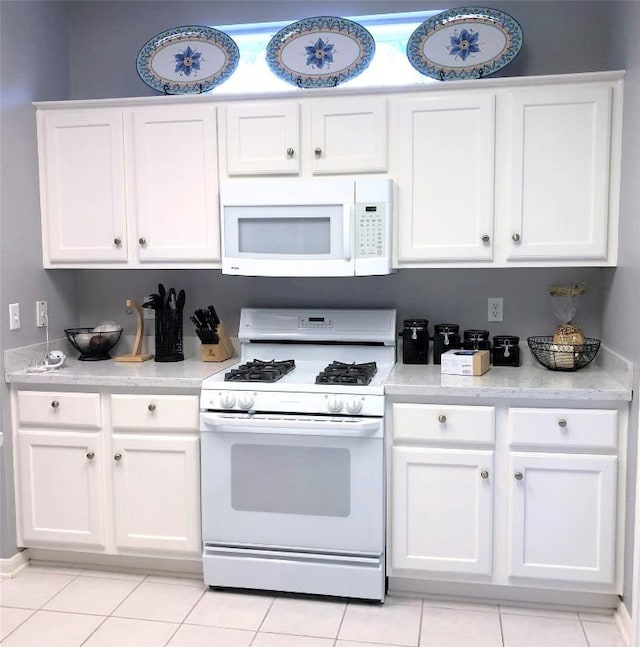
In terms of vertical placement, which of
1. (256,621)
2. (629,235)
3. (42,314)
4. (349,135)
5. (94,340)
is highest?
(349,135)

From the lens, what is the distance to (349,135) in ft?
9.05

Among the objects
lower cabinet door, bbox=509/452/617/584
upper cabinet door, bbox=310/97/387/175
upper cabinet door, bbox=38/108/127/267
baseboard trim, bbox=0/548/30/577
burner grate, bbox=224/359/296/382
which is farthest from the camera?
upper cabinet door, bbox=38/108/127/267

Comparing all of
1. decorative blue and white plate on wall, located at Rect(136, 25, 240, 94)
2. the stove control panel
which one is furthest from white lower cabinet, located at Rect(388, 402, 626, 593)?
decorative blue and white plate on wall, located at Rect(136, 25, 240, 94)

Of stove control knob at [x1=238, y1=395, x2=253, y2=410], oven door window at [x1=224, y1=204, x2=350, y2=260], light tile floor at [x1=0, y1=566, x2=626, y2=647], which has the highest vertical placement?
oven door window at [x1=224, y1=204, x2=350, y2=260]

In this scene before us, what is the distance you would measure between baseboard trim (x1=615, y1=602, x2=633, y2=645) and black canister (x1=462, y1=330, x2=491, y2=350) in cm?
111

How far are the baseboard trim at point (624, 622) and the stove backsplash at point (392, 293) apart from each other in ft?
3.71

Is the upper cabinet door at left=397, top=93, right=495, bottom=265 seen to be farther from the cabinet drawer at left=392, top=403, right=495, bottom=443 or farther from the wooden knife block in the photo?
the wooden knife block

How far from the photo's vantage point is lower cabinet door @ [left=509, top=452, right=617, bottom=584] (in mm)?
2400

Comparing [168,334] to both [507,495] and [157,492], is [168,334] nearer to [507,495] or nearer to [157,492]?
[157,492]

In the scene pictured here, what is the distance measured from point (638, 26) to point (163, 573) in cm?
285

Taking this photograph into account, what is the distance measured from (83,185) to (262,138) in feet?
2.85

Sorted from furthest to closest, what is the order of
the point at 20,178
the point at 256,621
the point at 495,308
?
1. the point at 495,308
2. the point at 20,178
3. the point at 256,621

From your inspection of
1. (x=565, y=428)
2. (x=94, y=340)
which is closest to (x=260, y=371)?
(x=94, y=340)

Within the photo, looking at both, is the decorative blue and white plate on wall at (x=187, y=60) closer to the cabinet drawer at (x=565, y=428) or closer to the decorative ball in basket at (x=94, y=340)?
the decorative ball in basket at (x=94, y=340)
